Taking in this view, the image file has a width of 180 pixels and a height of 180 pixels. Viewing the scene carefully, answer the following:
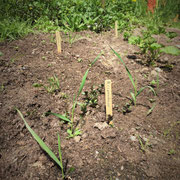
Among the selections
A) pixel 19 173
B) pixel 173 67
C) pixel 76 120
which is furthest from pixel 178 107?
pixel 19 173

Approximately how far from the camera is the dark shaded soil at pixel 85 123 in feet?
3.47

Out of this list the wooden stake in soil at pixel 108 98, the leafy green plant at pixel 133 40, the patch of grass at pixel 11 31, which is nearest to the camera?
the wooden stake in soil at pixel 108 98

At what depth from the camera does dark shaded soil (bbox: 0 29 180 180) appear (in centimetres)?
106

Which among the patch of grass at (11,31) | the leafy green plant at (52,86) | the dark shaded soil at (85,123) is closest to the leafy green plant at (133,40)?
the dark shaded soil at (85,123)

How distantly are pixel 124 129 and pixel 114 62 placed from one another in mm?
1229

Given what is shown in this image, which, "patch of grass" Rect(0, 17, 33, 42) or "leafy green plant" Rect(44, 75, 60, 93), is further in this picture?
"patch of grass" Rect(0, 17, 33, 42)

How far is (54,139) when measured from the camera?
123cm

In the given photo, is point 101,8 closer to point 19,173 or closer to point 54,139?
point 54,139

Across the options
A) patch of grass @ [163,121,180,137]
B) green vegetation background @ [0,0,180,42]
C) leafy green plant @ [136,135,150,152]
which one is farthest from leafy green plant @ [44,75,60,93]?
green vegetation background @ [0,0,180,42]

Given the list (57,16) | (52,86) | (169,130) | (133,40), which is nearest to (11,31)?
(57,16)

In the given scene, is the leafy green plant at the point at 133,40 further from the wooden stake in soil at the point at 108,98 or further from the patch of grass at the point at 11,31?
the patch of grass at the point at 11,31

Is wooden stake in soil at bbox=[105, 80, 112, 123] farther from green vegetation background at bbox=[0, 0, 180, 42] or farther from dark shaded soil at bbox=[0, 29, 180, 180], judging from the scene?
green vegetation background at bbox=[0, 0, 180, 42]

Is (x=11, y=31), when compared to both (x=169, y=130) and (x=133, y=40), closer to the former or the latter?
(x=133, y=40)

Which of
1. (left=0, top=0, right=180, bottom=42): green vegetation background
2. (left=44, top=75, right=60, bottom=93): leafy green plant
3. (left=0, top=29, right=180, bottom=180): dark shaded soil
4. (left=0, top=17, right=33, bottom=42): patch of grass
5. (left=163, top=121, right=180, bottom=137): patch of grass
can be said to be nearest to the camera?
(left=0, top=29, right=180, bottom=180): dark shaded soil
